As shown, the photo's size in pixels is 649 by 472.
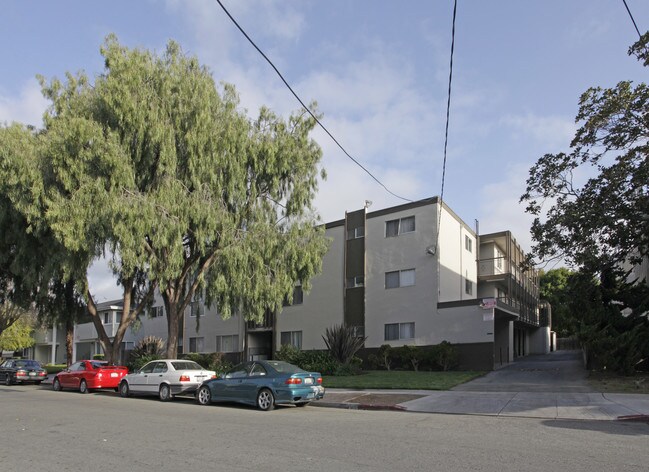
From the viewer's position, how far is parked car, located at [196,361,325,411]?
49.0 ft

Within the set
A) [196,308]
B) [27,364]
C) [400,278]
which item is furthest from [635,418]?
[27,364]

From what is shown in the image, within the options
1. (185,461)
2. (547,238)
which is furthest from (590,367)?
(185,461)

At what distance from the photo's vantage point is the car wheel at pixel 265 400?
14.9 meters

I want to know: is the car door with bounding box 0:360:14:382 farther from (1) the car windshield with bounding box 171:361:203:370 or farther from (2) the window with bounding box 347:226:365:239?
(2) the window with bounding box 347:226:365:239

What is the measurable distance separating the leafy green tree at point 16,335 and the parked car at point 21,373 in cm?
2626

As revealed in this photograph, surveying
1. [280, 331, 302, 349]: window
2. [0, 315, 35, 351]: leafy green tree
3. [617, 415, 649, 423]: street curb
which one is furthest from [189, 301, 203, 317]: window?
[0, 315, 35, 351]: leafy green tree

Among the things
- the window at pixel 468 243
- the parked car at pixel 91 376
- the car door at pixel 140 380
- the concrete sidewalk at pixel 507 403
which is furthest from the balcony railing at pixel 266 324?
the concrete sidewalk at pixel 507 403

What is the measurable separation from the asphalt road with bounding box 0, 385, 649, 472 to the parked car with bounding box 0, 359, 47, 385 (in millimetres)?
17504

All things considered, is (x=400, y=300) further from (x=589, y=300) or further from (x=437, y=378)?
(x=589, y=300)

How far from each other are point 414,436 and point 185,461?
4.08 metres

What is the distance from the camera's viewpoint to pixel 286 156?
80.3 feet

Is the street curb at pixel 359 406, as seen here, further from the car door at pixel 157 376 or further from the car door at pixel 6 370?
the car door at pixel 6 370

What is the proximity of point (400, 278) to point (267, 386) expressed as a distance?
16983 millimetres

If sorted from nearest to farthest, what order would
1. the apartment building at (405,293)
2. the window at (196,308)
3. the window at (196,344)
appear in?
the window at (196,308), the apartment building at (405,293), the window at (196,344)
